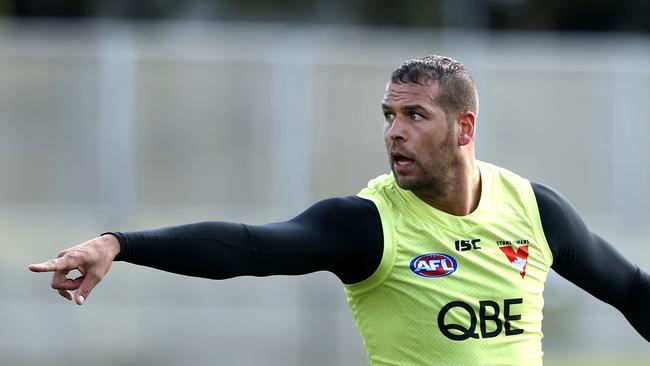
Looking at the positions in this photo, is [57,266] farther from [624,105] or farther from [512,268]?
[624,105]

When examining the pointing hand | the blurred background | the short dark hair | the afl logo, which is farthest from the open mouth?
the blurred background

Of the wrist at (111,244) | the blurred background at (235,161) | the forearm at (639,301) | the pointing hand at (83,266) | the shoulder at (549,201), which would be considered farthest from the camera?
the blurred background at (235,161)

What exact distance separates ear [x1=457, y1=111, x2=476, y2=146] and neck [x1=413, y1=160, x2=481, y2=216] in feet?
0.34

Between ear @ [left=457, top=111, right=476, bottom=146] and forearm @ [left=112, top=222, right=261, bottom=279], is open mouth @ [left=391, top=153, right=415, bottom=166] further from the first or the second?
forearm @ [left=112, top=222, right=261, bottom=279]

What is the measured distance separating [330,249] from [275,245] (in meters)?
0.24

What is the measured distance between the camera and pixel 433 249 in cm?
561

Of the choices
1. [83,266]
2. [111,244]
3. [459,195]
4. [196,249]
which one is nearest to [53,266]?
[83,266]

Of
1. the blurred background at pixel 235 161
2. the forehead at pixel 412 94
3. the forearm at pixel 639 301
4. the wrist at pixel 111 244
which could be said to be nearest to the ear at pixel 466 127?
the forehead at pixel 412 94

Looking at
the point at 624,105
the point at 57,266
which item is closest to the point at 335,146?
the point at 624,105

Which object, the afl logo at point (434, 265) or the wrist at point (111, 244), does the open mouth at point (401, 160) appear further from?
the wrist at point (111, 244)

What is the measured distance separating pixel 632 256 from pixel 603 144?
4.41 ft

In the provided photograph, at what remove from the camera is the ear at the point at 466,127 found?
19.2 ft

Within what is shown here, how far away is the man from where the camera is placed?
544cm

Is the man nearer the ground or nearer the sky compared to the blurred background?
nearer the sky
